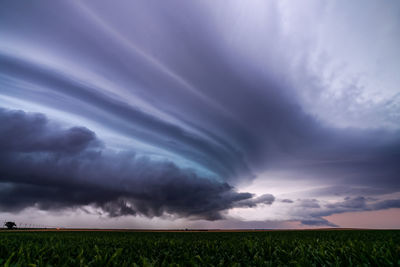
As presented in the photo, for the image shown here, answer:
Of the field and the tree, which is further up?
the field

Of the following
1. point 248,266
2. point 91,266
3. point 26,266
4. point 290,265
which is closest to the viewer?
point 26,266

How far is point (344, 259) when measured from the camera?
8484 millimetres

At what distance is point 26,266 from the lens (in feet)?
21.5

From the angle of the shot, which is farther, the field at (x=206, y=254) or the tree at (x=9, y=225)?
the tree at (x=9, y=225)

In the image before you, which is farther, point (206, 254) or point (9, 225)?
point (9, 225)

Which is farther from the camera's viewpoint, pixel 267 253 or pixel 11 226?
pixel 11 226

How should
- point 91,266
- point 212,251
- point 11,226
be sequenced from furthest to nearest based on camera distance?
point 11,226 < point 212,251 < point 91,266

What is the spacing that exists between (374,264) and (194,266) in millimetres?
6206

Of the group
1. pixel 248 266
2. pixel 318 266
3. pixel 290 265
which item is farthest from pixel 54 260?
pixel 318 266

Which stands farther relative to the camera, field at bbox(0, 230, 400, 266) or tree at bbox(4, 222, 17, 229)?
tree at bbox(4, 222, 17, 229)

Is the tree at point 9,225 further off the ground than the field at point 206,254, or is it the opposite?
the field at point 206,254

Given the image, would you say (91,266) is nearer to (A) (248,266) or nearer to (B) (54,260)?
(B) (54,260)

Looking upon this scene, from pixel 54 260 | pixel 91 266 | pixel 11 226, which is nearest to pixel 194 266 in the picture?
pixel 91 266

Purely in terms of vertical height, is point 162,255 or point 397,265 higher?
point 397,265
